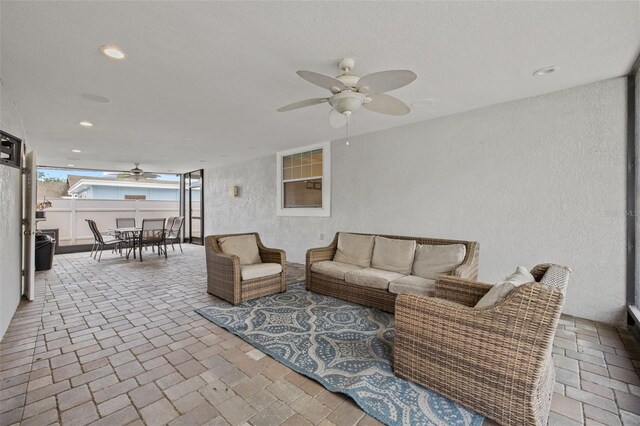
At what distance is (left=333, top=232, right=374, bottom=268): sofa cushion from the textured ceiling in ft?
5.88

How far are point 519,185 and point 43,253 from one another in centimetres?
811

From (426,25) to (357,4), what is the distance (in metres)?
0.56

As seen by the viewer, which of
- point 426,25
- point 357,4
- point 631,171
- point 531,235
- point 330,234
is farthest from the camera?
point 330,234

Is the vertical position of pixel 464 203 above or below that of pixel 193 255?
above

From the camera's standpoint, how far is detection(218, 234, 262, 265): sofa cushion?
3.97m

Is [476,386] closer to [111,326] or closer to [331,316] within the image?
[331,316]

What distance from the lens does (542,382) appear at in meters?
1.58

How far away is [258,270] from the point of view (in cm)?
370

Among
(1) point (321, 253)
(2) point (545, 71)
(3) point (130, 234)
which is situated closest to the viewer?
(2) point (545, 71)

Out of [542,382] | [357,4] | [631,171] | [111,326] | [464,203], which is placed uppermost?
[357,4]

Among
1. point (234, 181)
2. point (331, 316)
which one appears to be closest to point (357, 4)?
point (331, 316)

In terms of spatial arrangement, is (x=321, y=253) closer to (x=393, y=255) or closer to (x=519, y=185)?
(x=393, y=255)

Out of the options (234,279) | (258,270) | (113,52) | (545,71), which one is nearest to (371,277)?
(258,270)

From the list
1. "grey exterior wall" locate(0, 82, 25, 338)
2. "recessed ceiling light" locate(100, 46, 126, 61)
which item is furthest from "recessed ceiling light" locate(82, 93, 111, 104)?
"recessed ceiling light" locate(100, 46, 126, 61)
